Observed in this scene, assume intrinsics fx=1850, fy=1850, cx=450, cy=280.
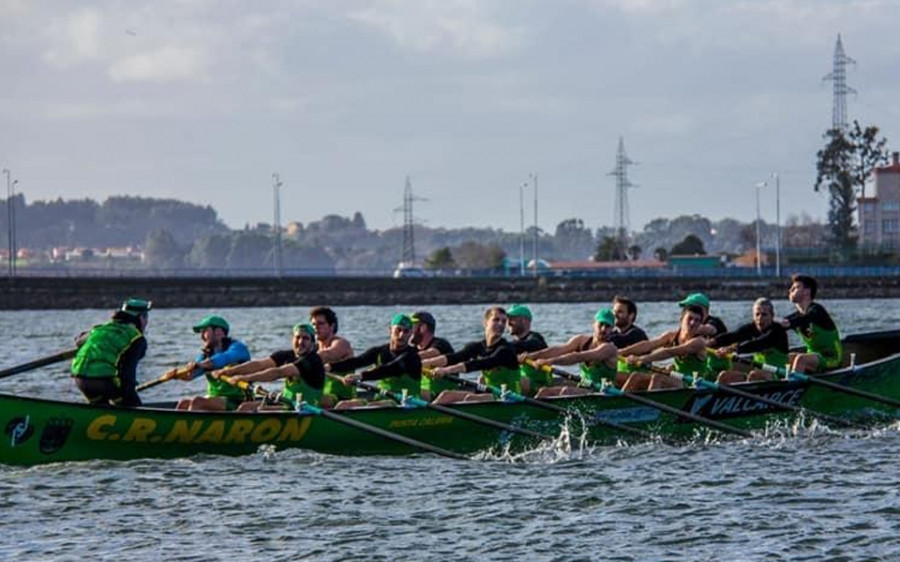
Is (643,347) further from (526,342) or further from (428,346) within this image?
(428,346)

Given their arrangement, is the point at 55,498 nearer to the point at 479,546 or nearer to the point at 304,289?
the point at 479,546

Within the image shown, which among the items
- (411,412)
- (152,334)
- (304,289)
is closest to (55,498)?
(411,412)

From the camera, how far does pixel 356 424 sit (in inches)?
954

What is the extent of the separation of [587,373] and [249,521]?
7786 mm

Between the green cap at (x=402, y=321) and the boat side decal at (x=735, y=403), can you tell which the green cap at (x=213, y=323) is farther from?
the boat side decal at (x=735, y=403)

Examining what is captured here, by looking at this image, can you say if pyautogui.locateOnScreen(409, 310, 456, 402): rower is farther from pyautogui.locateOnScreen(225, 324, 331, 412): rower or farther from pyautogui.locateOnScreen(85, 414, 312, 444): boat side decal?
pyautogui.locateOnScreen(85, 414, 312, 444): boat side decal

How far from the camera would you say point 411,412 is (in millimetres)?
24625

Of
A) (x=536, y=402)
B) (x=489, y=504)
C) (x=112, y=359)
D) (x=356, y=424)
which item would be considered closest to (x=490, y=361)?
(x=536, y=402)

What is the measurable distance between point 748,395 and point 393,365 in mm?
5440

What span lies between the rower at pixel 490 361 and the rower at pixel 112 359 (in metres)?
4.53

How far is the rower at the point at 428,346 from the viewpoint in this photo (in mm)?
26562

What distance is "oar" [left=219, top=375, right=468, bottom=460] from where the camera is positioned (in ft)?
A: 79.4

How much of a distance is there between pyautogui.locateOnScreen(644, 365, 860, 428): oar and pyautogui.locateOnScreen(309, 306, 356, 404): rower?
4886mm

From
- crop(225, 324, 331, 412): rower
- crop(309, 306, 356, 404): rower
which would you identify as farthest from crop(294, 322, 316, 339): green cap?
crop(309, 306, 356, 404): rower
